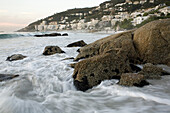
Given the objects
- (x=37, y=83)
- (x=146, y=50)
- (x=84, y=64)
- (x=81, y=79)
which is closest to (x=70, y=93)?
(x=81, y=79)

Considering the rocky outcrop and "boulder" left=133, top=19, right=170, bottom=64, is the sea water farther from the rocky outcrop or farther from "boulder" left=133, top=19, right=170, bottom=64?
"boulder" left=133, top=19, right=170, bottom=64

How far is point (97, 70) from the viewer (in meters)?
3.00

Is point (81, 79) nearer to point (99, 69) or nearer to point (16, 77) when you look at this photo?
point (99, 69)

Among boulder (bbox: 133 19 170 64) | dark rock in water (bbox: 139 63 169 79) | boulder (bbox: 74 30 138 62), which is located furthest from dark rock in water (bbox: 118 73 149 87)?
boulder (bbox: 133 19 170 64)

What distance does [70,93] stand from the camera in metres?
2.81

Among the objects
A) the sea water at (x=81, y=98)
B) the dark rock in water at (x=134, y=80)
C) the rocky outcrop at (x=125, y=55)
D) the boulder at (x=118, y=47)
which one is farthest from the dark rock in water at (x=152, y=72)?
the boulder at (x=118, y=47)

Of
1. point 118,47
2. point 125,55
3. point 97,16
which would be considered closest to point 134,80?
point 125,55

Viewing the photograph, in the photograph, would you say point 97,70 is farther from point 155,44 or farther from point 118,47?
point 155,44

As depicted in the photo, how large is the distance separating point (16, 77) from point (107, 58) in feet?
8.51

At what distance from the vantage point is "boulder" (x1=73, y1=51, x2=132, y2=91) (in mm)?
2967

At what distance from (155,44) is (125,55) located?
1379 mm

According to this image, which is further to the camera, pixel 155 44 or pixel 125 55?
pixel 155 44

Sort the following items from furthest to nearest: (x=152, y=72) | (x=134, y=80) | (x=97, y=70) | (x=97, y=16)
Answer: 1. (x=97, y=16)
2. (x=152, y=72)
3. (x=97, y=70)
4. (x=134, y=80)

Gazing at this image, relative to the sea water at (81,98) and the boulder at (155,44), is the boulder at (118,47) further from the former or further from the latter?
the sea water at (81,98)
